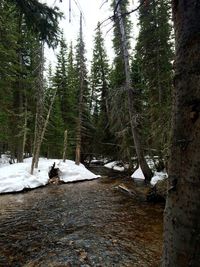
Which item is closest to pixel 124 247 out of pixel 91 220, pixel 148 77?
pixel 91 220

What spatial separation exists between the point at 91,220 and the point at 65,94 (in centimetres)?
2341

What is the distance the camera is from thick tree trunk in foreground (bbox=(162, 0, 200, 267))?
1162mm

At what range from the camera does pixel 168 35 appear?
14.4 m

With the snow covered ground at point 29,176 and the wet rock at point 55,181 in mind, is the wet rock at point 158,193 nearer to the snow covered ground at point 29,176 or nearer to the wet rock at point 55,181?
the snow covered ground at point 29,176

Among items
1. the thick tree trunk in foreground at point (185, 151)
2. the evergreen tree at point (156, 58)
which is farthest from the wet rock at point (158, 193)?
the thick tree trunk in foreground at point (185, 151)

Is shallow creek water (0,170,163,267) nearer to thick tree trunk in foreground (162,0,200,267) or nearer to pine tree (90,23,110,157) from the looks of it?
thick tree trunk in foreground (162,0,200,267)

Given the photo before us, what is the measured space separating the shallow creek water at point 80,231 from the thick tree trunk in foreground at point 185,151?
3600mm

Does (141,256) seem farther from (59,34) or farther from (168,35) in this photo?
(168,35)

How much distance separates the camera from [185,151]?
1.20 m

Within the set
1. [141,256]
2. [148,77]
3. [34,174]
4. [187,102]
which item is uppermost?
[148,77]

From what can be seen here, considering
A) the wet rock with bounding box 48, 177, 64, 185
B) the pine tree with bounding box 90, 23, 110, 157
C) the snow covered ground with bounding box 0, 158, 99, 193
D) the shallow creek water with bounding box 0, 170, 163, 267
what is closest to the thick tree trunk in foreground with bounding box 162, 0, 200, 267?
the shallow creek water with bounding box 0, 170, 163, 267

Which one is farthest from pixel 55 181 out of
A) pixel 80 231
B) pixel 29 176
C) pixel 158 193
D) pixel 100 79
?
pixel 100 79

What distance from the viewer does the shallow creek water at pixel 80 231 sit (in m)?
4.64

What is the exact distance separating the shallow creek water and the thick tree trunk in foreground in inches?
142
